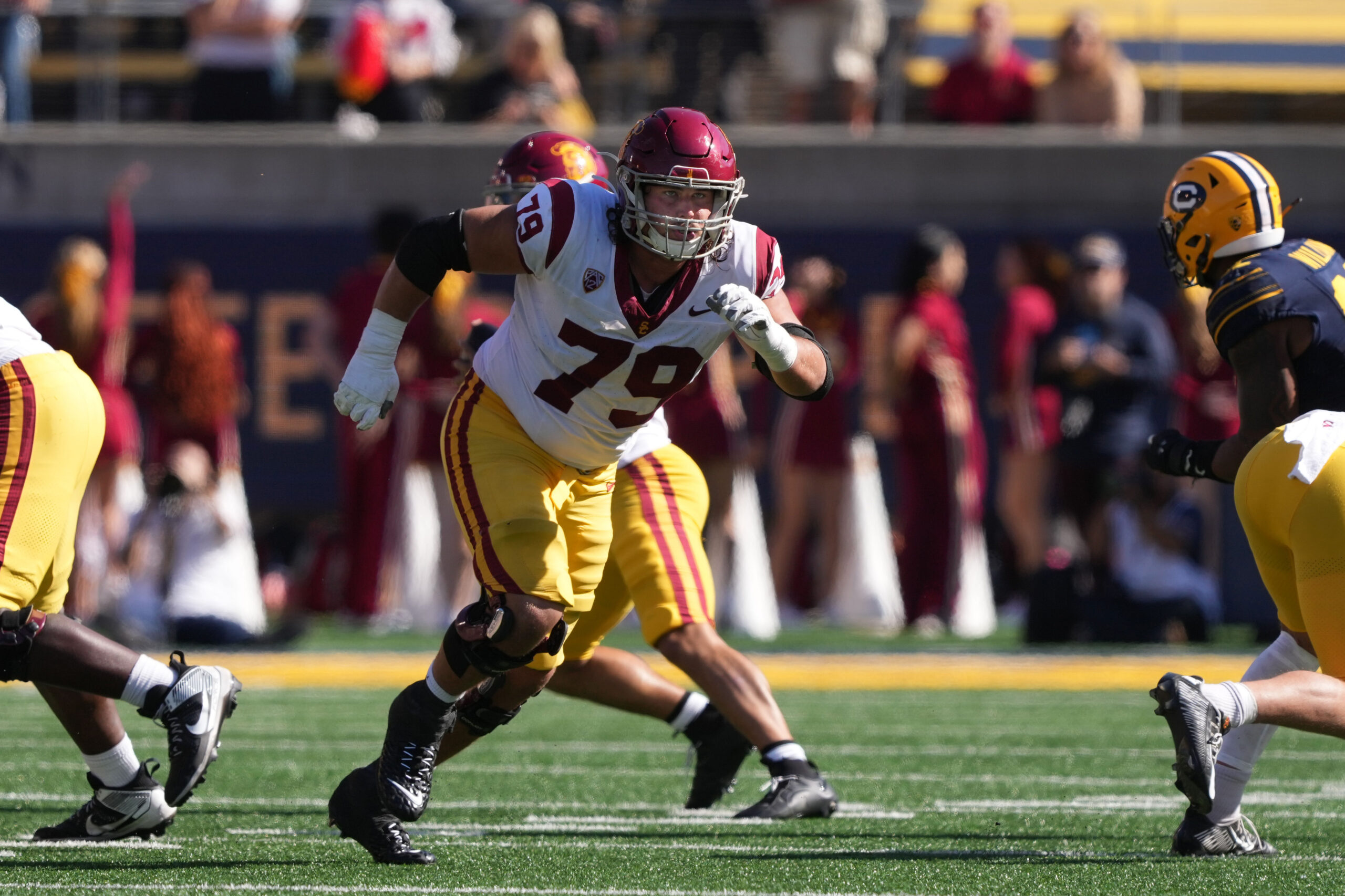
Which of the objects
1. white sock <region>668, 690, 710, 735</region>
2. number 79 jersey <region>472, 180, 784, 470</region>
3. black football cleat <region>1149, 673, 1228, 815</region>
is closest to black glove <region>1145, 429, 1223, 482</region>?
black football cleat <region>1149, 673, 1228, 815</region>

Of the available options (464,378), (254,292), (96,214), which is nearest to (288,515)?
(254,292)

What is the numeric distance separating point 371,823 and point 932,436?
7.21 metres

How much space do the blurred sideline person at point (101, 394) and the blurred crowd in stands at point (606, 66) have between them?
2661 mm

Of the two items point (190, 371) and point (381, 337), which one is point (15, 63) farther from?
point (381, 337)

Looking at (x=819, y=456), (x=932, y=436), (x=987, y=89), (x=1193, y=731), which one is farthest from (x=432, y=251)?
(x=987, y=89)

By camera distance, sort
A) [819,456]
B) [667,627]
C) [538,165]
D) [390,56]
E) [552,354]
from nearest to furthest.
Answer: [552,354], [667,627], [538,165], [819,456], [390,56]

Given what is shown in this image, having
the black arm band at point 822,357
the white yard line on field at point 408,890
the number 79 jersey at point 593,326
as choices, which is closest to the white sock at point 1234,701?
the white yard line on field at point 408,890

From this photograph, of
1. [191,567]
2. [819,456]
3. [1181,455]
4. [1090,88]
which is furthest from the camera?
[1090,88]

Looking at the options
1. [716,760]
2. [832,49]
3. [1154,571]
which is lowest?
[1154,571]

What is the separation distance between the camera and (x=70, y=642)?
15.4ft

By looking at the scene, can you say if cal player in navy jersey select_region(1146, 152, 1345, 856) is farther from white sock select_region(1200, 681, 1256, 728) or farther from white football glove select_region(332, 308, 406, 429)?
white football glove select_region(332, 308, 406, 429)

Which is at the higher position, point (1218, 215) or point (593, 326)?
point (1218, 215)

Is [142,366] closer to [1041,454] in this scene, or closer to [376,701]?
[376,701]

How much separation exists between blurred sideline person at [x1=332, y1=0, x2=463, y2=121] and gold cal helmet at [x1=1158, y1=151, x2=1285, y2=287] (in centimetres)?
962
